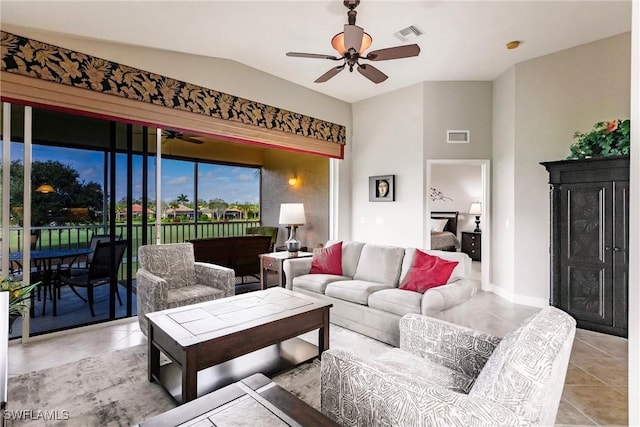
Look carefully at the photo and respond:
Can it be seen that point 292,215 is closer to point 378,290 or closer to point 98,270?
→ point 378,290

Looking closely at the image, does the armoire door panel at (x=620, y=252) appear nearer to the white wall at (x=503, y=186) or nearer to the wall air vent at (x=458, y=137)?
the white wall at (x=503, y=186)

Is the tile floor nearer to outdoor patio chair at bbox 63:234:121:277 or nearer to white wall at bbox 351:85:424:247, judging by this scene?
outdoor patio chair at bbox 63:234:121:277

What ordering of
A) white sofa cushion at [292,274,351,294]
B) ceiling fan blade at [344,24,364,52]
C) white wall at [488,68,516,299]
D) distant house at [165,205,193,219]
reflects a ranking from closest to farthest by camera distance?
ceiling fan blade at [344,24,364,52], white sofa cushion at [292,274,351,294], white wall at [488,68,516,299], distant house at [165,205,193,219]

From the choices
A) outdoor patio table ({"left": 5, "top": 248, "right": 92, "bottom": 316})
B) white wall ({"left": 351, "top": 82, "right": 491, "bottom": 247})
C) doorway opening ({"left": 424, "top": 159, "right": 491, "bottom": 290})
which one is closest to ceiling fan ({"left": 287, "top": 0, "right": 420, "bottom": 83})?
white wall ({"left": 351, "top": 82, "right": 491, "bottom": 247})

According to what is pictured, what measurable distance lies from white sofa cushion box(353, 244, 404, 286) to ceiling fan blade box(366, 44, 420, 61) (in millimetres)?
2026

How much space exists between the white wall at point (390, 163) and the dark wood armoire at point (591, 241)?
1.84m

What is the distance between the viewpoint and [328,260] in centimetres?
404

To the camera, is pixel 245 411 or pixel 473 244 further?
pixel 473 244

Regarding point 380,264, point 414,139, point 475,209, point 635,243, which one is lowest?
point 380,264

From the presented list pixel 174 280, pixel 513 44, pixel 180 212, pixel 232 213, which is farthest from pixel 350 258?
pixel 232 213

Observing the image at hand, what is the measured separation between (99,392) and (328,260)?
255 centimetres

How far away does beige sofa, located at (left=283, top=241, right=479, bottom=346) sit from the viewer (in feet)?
9.49

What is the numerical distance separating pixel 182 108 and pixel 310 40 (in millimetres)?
1702

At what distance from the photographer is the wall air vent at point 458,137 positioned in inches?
200
